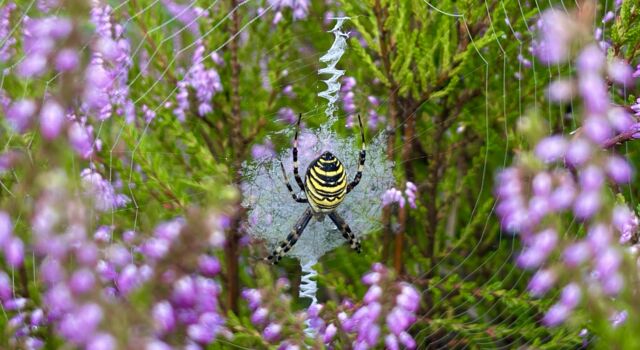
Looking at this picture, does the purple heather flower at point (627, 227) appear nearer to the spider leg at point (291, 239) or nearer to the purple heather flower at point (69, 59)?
the purple heather flower at point (69, 59)

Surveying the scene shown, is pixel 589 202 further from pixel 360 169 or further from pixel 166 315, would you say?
pixel 360 169

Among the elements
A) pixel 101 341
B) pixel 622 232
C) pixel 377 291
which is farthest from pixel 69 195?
pixel 622 232

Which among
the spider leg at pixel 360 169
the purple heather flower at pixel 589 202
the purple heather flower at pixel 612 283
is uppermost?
the spider leg at pixel 360 169

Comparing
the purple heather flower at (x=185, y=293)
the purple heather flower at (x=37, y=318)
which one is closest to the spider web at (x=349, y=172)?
the purple heather flower at (x=37, y=318)

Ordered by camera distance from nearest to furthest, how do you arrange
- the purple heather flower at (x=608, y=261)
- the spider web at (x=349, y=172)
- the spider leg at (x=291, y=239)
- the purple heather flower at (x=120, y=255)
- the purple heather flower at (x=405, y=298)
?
Answer: 1. the purple heather flower at (x=608, y=261)
2. the purple heather flower at (x=120, y=255)
3. the purple heather flower at (x=405, y=298)
4. the spider web at (x=349, y=172)
5. the spider leg at (x=291, y=239)

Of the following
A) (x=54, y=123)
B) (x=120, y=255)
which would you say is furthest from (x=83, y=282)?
(x=120, y=255)

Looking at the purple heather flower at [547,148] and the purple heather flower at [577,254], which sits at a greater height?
the purple heather flower at [547,148]

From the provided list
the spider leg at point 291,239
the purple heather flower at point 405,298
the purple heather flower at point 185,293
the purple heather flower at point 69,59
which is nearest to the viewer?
the purple heather flower at point 69,59

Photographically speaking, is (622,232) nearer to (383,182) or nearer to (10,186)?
(383,182)
